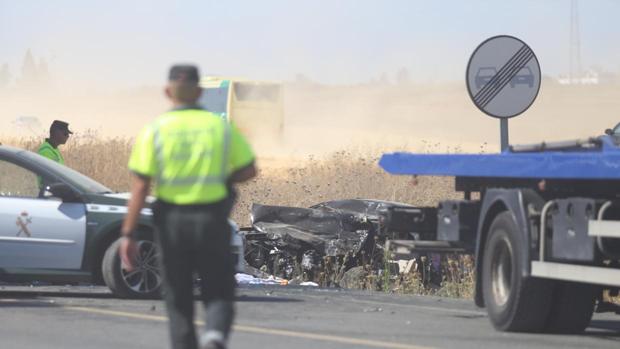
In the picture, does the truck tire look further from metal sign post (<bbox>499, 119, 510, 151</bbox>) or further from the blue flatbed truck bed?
metal sign post (<bbox>499, 119, 510, 151</bbox>)

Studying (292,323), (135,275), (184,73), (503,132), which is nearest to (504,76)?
(503,132)

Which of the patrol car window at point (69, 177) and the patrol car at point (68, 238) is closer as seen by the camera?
the patrol car at point (68, 238)

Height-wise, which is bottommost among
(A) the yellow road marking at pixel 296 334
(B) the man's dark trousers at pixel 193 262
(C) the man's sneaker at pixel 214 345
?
(A) the yellow road marking at pixel 296 334

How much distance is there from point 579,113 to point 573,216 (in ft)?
253

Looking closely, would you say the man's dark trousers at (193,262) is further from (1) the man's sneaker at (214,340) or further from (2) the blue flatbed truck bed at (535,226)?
(2) the blue flatbed truck bed at (535,226)

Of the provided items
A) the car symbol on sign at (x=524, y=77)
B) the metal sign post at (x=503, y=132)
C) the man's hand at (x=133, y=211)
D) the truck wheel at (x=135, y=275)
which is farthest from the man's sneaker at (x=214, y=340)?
the car symbol on sign at (x=524, y=77)

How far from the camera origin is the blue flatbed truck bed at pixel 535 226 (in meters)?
10.7

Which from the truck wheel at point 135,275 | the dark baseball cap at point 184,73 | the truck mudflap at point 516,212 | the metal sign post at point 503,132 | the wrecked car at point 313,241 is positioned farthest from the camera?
the wrecked car at point 313,241

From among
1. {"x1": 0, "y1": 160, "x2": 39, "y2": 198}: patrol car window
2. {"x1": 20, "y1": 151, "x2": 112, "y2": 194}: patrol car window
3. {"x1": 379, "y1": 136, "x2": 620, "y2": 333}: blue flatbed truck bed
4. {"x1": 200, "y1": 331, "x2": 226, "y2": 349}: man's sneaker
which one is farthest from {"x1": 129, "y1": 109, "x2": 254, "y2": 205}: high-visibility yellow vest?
{"x1": 0, "y1": 160, "x2": 39, "y2": 198}: patrol car window

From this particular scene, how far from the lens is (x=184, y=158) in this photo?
782 cm

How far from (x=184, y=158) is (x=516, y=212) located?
14.2 ft

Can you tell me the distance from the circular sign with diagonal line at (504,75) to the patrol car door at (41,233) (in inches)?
169

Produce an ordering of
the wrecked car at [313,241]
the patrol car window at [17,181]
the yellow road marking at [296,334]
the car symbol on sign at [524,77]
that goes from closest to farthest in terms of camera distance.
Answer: the yellow road marking at [296,334] < the patrol car window at [17,181] < the car symbol on sign at [524,77] < the wrecked car at [313,241]

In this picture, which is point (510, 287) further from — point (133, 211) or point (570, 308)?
point (133, 211)
